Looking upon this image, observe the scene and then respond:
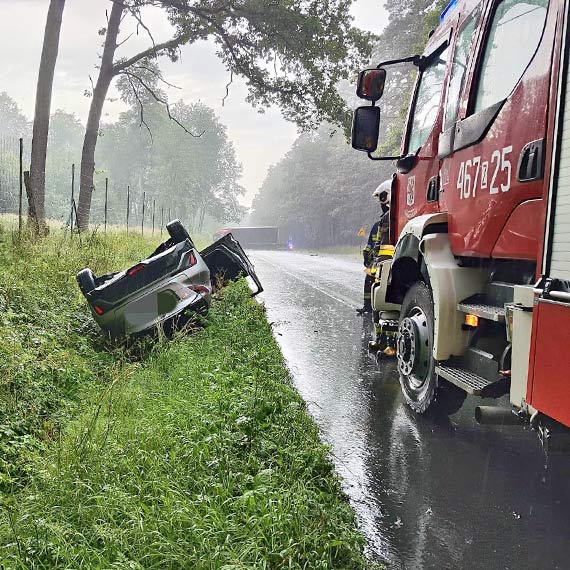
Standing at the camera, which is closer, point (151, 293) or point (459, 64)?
point (459, 64)

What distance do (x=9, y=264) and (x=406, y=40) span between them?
37.9 metres

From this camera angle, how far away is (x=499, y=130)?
3297mm

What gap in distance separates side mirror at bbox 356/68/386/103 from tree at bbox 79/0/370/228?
12.7 meters

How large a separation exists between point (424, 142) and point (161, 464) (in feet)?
10.5

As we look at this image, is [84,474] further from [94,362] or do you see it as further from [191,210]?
[191,210]

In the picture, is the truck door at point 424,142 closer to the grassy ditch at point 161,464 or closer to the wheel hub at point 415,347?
the wheel hub at point 415,347

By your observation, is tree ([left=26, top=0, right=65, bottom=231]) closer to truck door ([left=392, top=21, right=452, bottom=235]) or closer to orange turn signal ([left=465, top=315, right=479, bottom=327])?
truck door ([left=392, top=21, right=452, bottom=235])

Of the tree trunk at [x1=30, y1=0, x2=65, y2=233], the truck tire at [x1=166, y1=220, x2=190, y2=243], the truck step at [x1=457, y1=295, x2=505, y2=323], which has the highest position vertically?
the tree trunk at [x1=30, y1=0, x2=65, y2=233]

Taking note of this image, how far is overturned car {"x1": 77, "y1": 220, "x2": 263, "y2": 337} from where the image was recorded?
20.1ft

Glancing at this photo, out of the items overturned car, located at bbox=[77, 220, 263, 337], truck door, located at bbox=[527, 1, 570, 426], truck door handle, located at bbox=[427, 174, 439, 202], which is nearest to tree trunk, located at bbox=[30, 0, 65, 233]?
overturned car, located at bbox=[77, 220, 263, 337]

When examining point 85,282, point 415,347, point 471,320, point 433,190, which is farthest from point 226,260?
point 471,320

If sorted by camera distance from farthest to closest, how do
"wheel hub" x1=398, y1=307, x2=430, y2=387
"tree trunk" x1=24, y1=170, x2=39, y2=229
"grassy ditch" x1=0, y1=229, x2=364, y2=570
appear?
1. "tree trunk" x1=24, y1=170, x2=39, y2=229
2. "wheel hub" x1=398, y1=307, x2=430, y2=387
3. "grassy ditch" x1=0, y1=229, x2=364, y2=570

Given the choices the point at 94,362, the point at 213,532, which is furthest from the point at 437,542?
Answer: the point at 94,362

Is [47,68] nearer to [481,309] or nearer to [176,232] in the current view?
[176,232]
